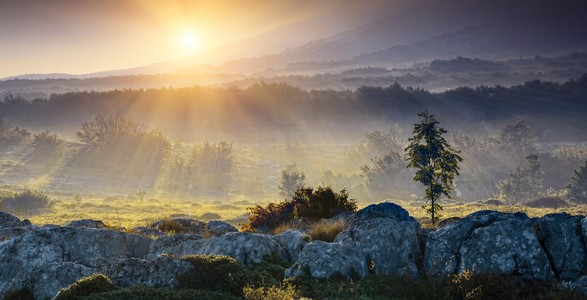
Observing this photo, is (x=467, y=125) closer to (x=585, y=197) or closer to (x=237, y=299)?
(x=585, y=197)

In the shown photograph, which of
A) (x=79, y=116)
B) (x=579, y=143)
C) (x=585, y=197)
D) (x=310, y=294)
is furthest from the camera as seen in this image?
(x=79, y=116)

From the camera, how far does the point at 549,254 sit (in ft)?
25.8

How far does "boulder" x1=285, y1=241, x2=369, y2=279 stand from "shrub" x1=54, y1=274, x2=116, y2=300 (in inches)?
131

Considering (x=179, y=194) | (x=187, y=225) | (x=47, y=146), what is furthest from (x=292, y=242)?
(x=47, y=146)

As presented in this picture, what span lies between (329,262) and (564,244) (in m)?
4.95

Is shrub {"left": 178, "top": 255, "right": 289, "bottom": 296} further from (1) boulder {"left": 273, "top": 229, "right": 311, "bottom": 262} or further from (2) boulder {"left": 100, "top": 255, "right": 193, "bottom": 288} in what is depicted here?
(1) boulder {"left": 273, "top": 229, "right": 311, "bottom": 262}

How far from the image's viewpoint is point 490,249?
25.6ft

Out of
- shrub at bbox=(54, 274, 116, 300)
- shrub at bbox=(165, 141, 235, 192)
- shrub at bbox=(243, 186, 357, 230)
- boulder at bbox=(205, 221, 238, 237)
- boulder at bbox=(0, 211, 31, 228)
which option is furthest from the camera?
shrub at bbox=(165, 141, 235, 192)

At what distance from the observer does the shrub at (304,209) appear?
48.4ft

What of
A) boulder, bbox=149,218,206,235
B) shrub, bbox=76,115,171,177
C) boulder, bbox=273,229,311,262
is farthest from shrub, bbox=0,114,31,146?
boulder, bbox=273,229,311,262

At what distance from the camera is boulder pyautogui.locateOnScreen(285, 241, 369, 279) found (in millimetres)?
7574

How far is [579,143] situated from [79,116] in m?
105

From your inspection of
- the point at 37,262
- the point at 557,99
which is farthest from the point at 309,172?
the point at 557,99

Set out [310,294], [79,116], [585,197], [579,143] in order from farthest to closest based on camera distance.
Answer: [79,116]
[579,143]
[585,197]
[310,294]
